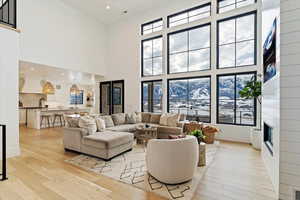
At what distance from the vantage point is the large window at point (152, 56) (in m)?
7.14

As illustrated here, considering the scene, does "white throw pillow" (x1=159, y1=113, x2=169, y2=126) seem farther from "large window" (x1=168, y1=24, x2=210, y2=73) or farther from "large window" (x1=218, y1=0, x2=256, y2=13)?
"large window" (x1=218, y1=0, x2=256, y2=13)

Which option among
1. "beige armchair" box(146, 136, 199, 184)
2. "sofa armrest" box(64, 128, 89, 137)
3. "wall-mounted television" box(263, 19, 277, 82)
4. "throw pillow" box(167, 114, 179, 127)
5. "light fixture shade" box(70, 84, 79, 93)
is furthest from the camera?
"light fixture shade" box(70, 84, 79, 93)

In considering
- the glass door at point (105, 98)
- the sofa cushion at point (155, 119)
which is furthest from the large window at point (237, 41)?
the glass door at point (105, 98)

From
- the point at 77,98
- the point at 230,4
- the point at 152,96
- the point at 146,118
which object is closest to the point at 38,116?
the point at 146,118

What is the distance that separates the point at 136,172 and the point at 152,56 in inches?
222

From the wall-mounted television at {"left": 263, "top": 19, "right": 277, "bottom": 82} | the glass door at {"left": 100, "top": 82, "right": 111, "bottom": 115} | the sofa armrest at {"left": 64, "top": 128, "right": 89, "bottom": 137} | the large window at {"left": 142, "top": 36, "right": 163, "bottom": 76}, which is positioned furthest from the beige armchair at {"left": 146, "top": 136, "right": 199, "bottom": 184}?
the glass door at {"left": 100, "top": 82, "right": 111, "bottom": 115}

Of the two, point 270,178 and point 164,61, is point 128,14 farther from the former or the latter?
point 270,178

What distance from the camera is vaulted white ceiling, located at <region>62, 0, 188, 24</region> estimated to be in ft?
21.7

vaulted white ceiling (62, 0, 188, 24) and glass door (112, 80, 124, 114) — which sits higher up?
vaulted white ceiling (62, 0, 188, 24)

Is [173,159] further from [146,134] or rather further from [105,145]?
[146,134]

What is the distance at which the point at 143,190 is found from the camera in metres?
2.29

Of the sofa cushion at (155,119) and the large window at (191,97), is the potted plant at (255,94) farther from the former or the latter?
the sofa cushion at (155,119)

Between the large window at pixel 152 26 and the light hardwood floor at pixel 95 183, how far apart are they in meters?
6.00

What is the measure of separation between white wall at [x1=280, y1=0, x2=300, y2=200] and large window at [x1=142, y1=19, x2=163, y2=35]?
556 cm
